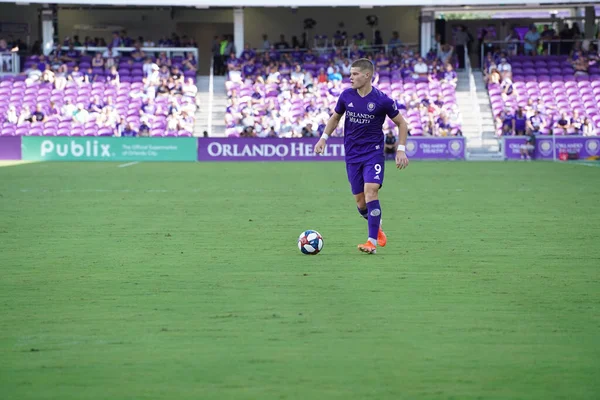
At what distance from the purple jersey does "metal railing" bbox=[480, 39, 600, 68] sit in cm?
3641

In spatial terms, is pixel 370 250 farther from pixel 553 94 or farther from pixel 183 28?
pixel 183 28

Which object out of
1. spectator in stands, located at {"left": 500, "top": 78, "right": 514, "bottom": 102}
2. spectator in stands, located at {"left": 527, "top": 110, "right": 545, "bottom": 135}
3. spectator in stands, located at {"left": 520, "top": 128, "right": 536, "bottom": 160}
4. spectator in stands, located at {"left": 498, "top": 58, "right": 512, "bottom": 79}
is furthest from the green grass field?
spectator in stands, located at {"left": 498, "top": 58, "right": 512, "bottom": 79}

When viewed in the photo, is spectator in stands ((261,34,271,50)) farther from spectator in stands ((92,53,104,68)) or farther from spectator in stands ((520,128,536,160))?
spectator in stands ((520,128,536,160))

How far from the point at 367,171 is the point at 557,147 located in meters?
27.8

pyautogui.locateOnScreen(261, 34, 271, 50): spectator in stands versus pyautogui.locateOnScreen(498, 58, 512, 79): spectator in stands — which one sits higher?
pyautogui.locateOnScreen(261, 34, 271, 50): spectator in stands

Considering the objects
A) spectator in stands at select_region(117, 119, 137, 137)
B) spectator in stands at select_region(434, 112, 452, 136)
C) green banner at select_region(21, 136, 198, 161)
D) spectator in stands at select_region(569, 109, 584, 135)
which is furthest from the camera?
spectator in stands at select_region(434, 112, 452, 136)

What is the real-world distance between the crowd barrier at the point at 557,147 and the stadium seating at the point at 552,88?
2.50m

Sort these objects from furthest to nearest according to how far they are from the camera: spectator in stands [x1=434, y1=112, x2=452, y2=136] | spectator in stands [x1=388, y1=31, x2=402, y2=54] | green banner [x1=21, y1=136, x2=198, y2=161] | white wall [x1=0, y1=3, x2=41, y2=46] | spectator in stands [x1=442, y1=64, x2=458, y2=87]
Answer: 1. white wall [x1=0, y1=3, x2=41, y2=46]
2. spectator in stands [x1=388, y1=31, x2=402, y2=54]
3. spectator in stands [x1=442, y1=64, x2=458, y2=87]
4. spectator in stands [x1=434, y1=112, x2=452, y2=136]
5. green banner [x1=21, y1=136, x2=198, y2=161]

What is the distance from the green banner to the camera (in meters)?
37.0

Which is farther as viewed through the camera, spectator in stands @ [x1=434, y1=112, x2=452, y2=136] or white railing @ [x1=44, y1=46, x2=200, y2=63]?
white railing @ [x1=44, y1=46, x2=200, y2=63]

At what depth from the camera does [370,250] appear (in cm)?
1095

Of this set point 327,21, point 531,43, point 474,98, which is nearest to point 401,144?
point 474,98

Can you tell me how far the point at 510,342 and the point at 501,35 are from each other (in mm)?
49320

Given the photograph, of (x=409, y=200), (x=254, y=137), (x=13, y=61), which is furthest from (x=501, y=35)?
(x=409, y=200)
